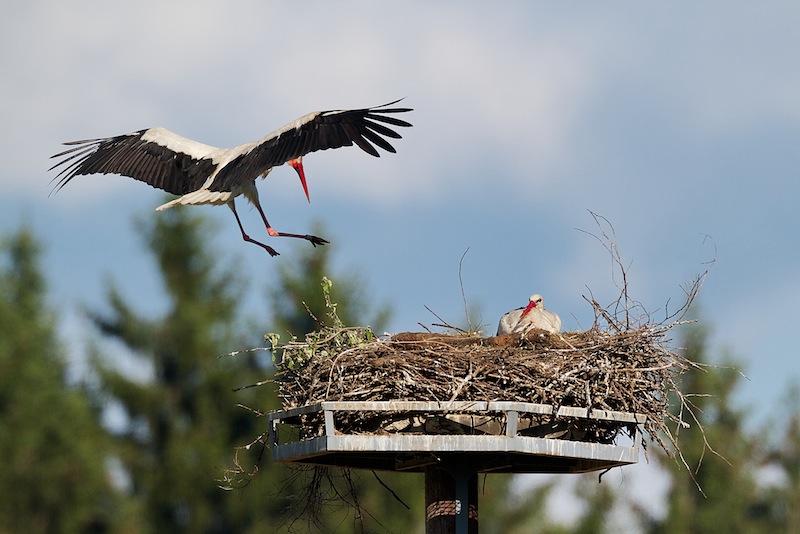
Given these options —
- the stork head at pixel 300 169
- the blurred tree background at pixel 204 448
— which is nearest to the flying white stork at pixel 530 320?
the stork head at pixel 300 169

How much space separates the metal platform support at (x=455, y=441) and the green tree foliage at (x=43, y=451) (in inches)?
586

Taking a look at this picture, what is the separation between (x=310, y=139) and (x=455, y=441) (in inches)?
113

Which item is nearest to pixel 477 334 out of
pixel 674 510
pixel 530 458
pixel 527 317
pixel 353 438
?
pixel 527 317

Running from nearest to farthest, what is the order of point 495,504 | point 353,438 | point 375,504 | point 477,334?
point 353,438 < point 477,334 < point 375,504 < point 495,504

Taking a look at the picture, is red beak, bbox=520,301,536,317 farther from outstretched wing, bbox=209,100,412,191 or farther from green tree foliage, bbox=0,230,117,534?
green tree foliage, bbox=0,230,117,534

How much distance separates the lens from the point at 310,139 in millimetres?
8820

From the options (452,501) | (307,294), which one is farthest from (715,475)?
(452,501)

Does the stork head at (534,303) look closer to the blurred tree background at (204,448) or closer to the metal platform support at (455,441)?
the metal platform support at (455,441)

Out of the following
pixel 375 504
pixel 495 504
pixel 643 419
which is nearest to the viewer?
pixel 643 419

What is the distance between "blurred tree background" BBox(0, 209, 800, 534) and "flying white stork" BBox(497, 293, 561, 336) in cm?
1150

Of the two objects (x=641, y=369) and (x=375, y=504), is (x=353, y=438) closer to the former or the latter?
(x=641, y=369)

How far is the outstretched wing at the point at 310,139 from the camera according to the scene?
8312mm

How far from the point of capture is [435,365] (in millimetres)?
7090

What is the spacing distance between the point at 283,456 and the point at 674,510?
1548cm
